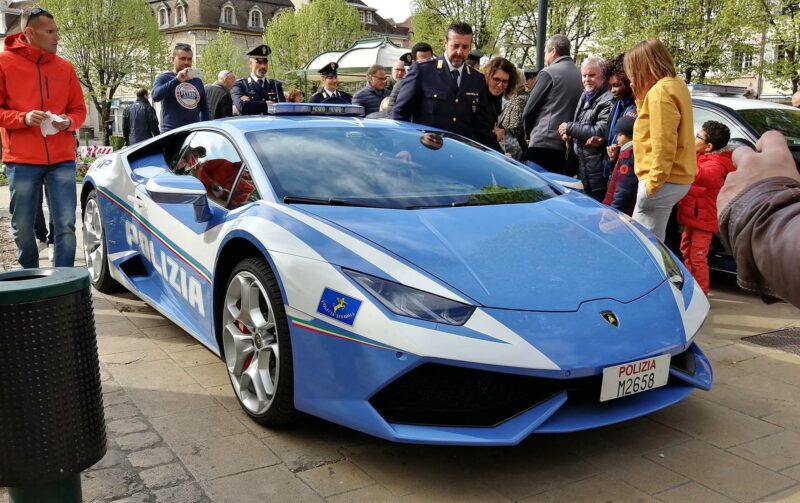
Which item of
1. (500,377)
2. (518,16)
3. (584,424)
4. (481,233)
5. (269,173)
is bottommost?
(584,424)

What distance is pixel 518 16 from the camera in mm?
34688

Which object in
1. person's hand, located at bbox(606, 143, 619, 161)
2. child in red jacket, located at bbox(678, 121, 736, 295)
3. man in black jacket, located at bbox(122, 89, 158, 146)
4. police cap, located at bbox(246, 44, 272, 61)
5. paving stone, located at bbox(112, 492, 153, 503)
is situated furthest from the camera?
man in black jacket, located at bbox(122, 89, 158, 146)

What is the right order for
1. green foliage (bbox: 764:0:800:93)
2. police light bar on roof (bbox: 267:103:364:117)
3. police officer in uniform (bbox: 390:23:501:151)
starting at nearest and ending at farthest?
police light bar on roof (bbox: 267:103:364:117), police officer in uniform (bbox: 390:23:501:151), green foliage (bbox: 764:0:800:93)

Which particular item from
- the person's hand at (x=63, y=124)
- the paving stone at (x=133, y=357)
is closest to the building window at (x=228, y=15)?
the person's hand at (x=63, y=124)

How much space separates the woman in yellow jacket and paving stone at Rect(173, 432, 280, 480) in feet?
9.54

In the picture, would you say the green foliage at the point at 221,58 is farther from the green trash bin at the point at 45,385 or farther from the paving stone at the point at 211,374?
the green trash bin at the point at 45,385

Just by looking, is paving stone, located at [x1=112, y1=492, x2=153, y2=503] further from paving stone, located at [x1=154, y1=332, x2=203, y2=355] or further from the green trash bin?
paving stone, located at [x1=154, y1=332, x2=203, y2=355]

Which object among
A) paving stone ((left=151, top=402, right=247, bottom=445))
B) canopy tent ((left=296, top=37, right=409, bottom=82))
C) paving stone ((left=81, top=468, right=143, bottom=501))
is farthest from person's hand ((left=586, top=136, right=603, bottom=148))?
canopy tent ((left=296, top=37, right=409, bottom=82))

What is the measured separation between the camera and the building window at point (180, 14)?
69938 mm

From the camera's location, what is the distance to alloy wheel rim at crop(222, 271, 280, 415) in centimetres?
326

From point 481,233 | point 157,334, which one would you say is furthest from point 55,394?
point 157,334

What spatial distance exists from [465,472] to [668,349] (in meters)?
0.89

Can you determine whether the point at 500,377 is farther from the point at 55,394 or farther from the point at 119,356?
the point at 119,356

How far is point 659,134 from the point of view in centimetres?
471
